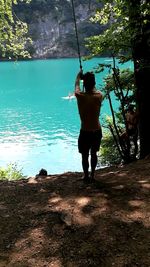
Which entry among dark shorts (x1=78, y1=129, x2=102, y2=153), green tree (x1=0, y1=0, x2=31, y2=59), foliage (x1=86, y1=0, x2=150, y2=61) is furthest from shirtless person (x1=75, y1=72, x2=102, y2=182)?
green tree (x1=0, y1=0, x2=31, y2=59)

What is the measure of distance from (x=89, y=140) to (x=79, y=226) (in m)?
2.13

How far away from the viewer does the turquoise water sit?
122 feet

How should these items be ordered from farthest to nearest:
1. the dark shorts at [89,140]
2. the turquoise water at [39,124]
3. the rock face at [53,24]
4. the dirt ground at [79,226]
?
the rock face at [53,24], the turquoise water at [39,124], the dark shorts at [89,140], the dirt ground at [79,226]

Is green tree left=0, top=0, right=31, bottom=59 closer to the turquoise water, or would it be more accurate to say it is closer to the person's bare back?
the turquoise water

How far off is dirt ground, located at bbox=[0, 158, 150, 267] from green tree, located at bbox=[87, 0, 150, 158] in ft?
12.1

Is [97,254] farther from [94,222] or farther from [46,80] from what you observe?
[46,80]

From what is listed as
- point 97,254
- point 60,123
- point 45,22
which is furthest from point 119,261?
point 45,22

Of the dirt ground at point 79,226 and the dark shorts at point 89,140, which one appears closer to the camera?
the dirt ground at point 79,226

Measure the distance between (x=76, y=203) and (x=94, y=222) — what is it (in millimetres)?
805

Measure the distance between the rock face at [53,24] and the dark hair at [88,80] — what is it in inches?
5978

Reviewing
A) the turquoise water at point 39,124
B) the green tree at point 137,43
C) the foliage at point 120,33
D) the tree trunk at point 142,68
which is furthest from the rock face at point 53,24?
the tree trunk at point 142,68

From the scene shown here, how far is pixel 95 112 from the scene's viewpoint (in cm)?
667

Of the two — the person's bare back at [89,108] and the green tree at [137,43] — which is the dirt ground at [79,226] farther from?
the green tree at [137,43]

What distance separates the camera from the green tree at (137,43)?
32.1 feet
